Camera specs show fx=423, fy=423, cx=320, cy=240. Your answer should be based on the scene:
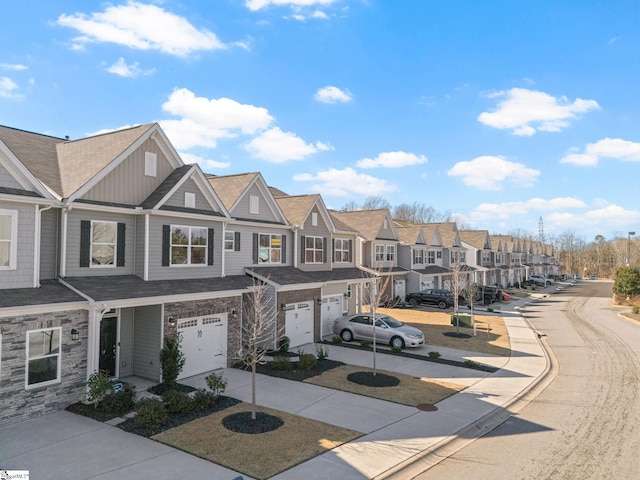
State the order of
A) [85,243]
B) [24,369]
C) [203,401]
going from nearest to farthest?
[24,369], [203,401], [85,243]

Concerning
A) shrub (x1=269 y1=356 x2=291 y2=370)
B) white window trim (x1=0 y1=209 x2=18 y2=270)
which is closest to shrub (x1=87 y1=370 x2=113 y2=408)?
white window trim (x1=0 y1=209 x2=18 y2=270)

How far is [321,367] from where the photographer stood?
17.0m

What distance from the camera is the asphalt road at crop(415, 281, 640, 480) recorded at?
8922 millimetres

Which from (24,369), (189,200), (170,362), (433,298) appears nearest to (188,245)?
(189,200)

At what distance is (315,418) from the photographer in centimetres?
1154

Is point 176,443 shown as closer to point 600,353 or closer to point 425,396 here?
point 425,396

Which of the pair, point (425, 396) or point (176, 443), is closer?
point (176, 443)

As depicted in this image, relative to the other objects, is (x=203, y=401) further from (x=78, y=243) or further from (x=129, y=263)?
(x=78, y=243)

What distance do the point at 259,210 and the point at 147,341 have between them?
9217mm

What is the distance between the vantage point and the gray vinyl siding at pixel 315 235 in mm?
24250

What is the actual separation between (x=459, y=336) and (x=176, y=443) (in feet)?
62.1

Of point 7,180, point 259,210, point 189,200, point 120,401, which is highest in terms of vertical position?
point 259,210

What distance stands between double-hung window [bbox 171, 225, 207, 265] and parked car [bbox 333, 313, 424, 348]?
28.9 ft

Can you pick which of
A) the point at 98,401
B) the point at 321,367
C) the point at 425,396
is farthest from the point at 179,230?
the point at 425,396
